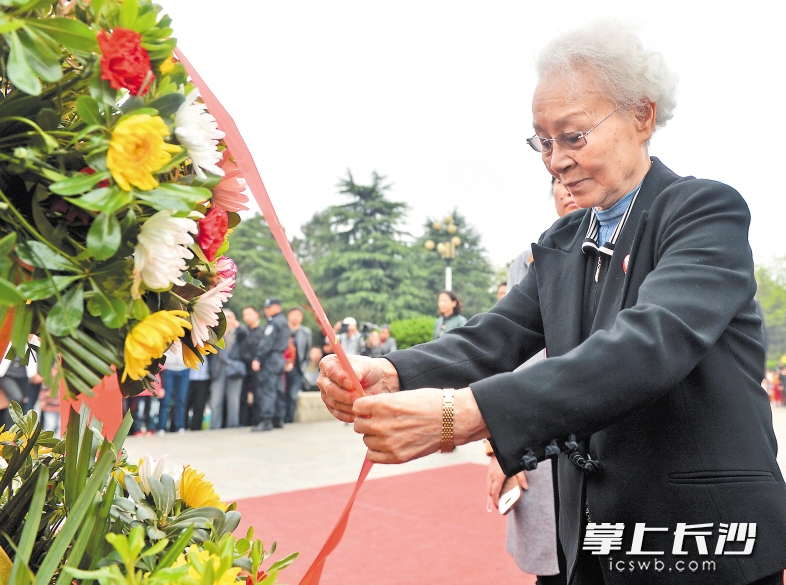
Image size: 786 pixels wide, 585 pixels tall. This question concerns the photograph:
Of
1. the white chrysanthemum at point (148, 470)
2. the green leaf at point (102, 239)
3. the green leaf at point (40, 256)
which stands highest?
the green leaf at point (102, 239)

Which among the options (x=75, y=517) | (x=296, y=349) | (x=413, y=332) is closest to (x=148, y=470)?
(x=75, y=517)

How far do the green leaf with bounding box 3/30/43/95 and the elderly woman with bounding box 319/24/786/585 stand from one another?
69cm

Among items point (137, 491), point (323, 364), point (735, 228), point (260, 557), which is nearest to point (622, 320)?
point (735, 228)

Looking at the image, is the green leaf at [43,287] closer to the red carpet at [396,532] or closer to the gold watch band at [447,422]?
the gold watch band at [447,422]

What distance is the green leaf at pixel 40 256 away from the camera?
852mm

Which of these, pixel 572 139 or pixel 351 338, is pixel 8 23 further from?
pixel 351 338

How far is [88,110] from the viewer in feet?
2.82

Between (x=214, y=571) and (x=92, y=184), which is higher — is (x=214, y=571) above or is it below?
below

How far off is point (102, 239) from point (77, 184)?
7 cm

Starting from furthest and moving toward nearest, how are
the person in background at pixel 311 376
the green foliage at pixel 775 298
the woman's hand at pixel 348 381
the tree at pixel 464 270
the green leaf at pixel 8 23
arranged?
the green foliage at pixel 775 298, the tree at pixel 464 270, the person in background at pixel 311 376, the woman's hand at pixel 348 381, the green leaf at pixel 8 23

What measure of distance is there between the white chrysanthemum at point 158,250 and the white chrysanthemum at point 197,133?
0.10 metres

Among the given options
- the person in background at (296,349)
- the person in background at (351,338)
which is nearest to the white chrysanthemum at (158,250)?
the person in background at (296,349)

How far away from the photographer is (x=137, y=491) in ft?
3.75

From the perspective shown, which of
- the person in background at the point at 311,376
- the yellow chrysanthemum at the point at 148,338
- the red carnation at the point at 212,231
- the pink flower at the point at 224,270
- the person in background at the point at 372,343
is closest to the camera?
the yellow chrysanthemum at the point at 148,338
